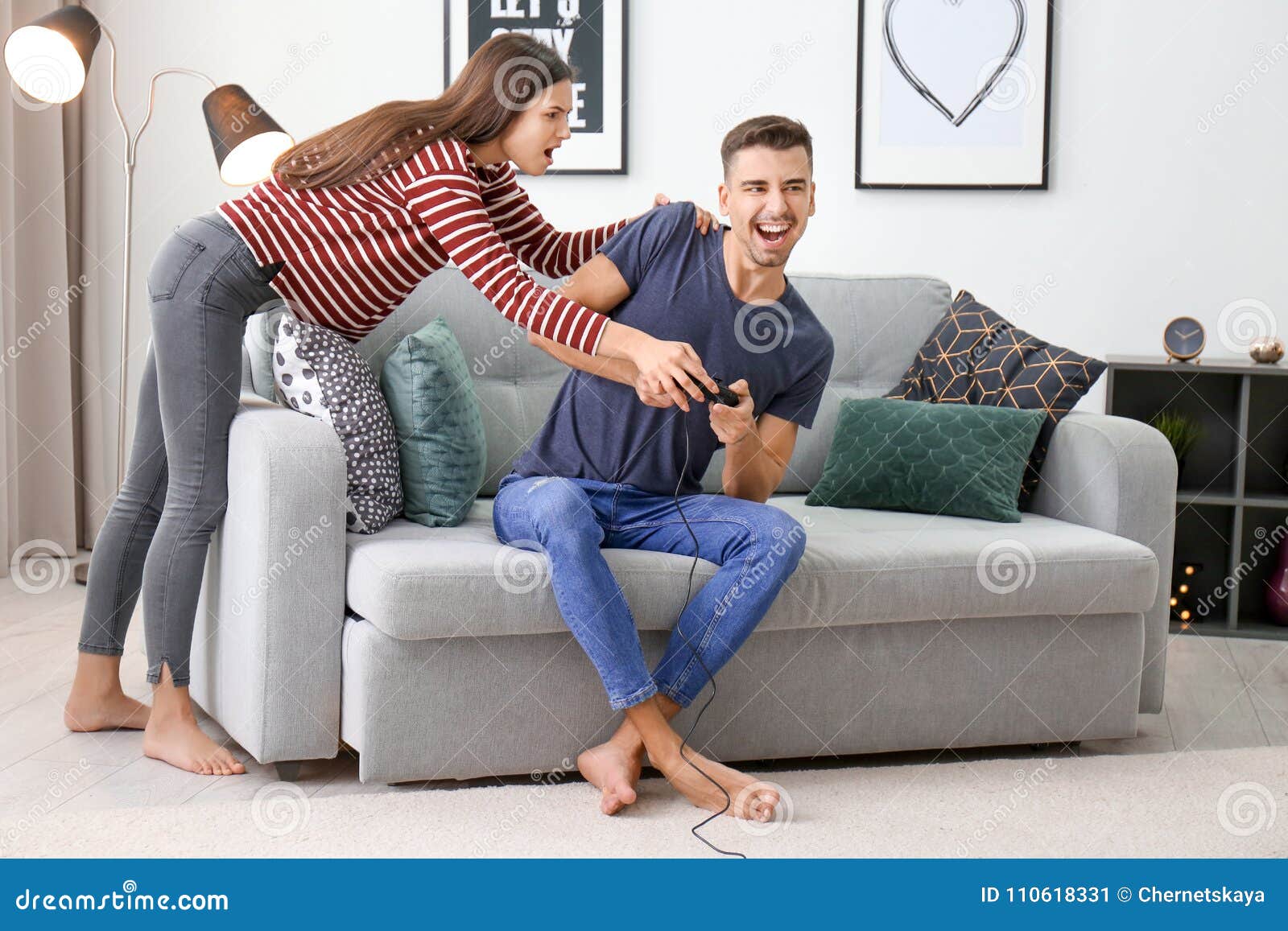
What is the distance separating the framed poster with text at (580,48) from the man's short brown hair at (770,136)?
4.95ft

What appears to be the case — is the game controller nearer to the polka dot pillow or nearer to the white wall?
the polka dot pillow

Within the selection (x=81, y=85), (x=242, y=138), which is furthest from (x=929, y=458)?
(x=81, y=85)

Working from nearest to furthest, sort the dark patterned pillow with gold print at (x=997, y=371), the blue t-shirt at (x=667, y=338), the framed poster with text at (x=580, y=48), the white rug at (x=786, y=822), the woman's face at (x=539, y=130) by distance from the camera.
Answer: the white rug at (x=786, y=822) < the woman's face at (x=539, y=130) < the blue t-shirt at (x=667, y=338) < the dark patterned pillow with gold print at (x=997, y=371) < the framed poster with text at (x=580, y=48)

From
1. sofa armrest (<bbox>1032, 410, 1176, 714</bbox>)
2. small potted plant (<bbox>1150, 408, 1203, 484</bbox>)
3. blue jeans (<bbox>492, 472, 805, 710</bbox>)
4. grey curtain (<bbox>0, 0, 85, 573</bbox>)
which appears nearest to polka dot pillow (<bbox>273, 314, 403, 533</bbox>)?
blue jeans (<bbox>492, 472, 805, 710</bbox>)

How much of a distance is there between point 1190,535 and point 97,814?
9.11ft

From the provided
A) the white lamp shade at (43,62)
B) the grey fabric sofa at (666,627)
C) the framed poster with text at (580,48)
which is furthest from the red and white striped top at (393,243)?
the framed poster with text at (580,48)

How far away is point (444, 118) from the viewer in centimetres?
200

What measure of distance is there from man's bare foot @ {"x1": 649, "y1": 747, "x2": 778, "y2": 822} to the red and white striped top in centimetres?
65

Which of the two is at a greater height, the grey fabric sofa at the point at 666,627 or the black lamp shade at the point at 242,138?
the black lamp shade at the point at 242,138

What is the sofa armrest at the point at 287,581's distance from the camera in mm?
1960

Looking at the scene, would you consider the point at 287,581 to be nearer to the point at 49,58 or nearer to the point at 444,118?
the point at 444,118

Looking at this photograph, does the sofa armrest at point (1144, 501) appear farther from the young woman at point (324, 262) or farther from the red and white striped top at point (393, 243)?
the red and white striped top at point (393, 243)

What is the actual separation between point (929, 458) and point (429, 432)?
101 cm
